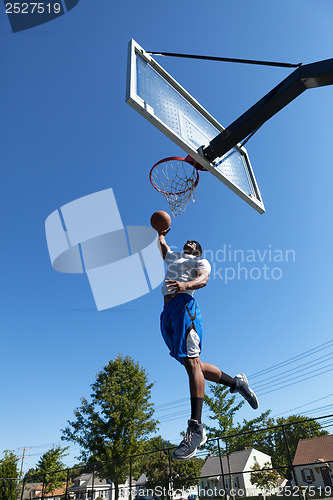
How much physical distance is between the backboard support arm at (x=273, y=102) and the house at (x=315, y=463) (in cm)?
630

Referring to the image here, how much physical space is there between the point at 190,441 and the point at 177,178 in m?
3.88

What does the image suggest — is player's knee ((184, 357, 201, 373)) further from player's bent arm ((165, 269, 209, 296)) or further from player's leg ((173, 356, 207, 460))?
player's bent arm ((165, 269, 209, 296))

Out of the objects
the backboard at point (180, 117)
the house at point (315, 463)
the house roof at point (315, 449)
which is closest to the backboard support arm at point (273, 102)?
the backboard at point (180, 117)

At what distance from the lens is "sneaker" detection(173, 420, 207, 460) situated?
2455 millimetres

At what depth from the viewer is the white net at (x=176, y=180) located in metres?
4.97

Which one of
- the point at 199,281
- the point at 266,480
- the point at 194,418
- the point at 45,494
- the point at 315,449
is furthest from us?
the point at 45,494

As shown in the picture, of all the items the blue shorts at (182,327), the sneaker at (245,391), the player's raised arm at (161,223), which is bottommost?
the sneaker at (245,391)

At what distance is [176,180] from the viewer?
17.2ft

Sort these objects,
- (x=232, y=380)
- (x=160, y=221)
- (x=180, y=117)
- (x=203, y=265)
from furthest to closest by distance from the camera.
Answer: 1. (x=180, y=117)
2. (x=160, y=221)
3. (x=232, y=380)
4. (x=203, y=265)

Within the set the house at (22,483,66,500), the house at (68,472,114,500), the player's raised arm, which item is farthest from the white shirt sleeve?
the house at (22,483,66,500)

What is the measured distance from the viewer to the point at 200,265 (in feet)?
10.5

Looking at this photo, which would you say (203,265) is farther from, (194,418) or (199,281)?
(194,418)

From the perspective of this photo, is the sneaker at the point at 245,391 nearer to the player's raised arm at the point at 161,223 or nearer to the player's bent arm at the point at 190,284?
the player's bent arm at the point at 190,284

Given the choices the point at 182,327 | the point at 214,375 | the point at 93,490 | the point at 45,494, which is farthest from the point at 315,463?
the point at 45,494
